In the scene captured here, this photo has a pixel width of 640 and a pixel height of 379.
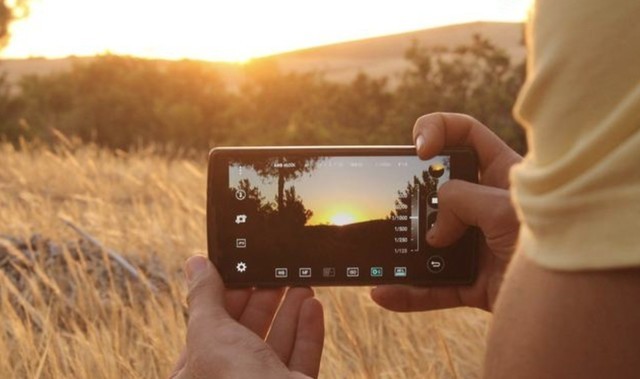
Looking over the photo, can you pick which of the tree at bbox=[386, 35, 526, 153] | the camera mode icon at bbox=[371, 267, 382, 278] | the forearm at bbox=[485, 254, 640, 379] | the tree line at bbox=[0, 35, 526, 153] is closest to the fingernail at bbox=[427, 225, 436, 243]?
the camera mode icon at bbox=[371, 267, 382, 278]

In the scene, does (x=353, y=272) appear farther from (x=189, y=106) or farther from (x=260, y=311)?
(x=189, y=106)

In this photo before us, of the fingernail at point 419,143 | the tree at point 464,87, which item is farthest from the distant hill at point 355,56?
the fingernail at point 419,143

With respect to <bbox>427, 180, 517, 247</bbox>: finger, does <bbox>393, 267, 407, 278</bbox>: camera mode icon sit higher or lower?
lower

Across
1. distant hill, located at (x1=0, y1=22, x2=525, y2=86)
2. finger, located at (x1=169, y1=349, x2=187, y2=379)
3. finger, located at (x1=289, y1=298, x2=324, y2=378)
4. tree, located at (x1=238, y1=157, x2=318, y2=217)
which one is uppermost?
tree, located at (x1=238, y1=157, x2=318, y2=217)

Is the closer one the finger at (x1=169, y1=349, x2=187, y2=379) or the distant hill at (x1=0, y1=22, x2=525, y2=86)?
the finger at (x1=169, y1=349, x2=187, y2=379)

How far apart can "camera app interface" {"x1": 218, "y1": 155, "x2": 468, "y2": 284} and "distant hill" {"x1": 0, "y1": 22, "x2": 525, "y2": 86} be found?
47.8 meters

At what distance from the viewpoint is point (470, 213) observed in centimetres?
154

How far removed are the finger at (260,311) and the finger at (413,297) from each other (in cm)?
22

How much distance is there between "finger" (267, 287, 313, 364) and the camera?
1571mm

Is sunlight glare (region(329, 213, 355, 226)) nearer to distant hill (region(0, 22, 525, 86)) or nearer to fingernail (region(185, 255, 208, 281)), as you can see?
fingernail (region(185, 255, 208, 281))

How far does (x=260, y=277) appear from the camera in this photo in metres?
1.60

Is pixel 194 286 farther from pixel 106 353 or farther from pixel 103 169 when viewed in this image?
pixel 103 169

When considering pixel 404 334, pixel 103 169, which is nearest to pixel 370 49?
pixel 103 169

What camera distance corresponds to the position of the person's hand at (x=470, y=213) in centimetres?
151
